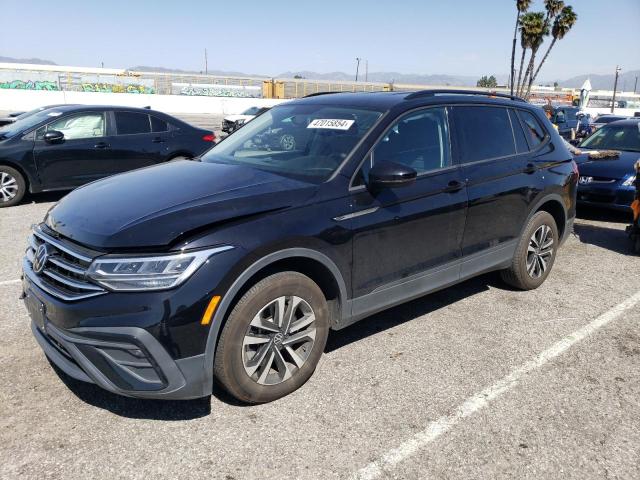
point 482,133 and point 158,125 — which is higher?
point 482,133

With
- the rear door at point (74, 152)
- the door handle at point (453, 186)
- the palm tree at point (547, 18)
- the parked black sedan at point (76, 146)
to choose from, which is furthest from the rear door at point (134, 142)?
the palm tree at point (547, 18)

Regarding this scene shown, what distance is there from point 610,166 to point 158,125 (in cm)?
749

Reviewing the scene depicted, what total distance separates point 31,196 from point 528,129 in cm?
830

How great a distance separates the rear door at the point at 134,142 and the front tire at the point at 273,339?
6.65m

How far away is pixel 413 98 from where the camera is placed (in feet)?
13.0

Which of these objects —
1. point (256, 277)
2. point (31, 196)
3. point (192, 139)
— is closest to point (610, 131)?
point (192, 139)

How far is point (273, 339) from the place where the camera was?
3.04 m

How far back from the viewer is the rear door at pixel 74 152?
8.25 m

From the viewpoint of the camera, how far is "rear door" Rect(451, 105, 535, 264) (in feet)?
13.6

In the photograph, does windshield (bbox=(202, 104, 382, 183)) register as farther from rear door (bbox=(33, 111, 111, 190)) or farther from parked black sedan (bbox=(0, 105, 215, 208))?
rear door (bbox=(33, 111, 111, 190))

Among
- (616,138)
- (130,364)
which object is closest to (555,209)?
(130,364)

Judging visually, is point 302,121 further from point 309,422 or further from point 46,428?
point 46,428

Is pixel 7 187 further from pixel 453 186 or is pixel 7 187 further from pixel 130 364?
pixel 453 186

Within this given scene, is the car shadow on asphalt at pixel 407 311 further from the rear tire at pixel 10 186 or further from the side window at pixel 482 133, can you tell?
the rear tire at pixel 10 186
